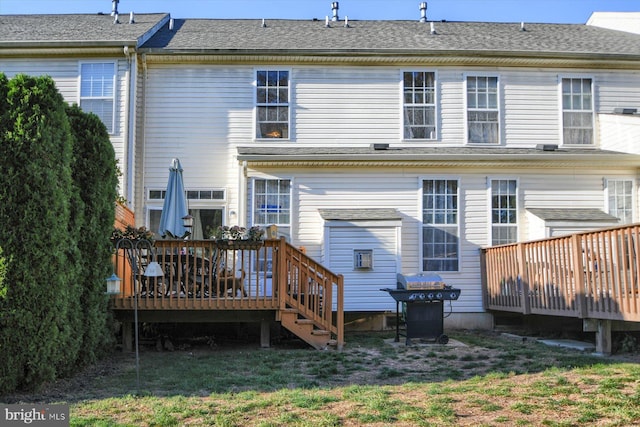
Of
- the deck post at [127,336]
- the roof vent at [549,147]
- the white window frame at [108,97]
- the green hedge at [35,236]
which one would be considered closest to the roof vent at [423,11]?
the roof vent at [549,147]

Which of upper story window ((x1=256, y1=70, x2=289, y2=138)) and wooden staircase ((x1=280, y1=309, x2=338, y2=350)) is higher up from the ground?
upper story window ((x1=256, y1=70, x2=289, y2=138))

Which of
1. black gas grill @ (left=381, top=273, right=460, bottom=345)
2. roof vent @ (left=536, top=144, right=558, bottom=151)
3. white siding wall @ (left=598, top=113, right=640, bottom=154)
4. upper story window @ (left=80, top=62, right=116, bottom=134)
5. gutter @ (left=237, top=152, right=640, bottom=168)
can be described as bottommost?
black gas grill @ (left=381, top=273, right=460, bottom=345)

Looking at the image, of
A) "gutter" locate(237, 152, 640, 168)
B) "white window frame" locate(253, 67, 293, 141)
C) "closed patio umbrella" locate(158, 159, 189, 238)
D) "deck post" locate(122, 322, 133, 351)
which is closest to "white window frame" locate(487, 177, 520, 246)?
"gutter" locate(237, 152, 640, 168)

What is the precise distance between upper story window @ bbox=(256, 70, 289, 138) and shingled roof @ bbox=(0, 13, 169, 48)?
8.90 ft

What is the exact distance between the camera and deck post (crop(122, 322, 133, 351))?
9.22 m

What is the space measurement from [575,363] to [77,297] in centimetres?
591

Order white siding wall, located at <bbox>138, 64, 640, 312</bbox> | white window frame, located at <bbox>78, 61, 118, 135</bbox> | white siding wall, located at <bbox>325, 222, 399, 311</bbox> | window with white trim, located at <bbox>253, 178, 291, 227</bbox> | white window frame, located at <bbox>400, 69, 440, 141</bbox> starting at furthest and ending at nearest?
1. white window frame, located at <bbox>400, 69, 440, 141</bbox>
2. white window frame, located at <bbox>78, 61, 118, 135</bbox>
3. white siding wall, located at <bbox>138, 64, 640, 312</bbox>
4. window with white trim, located at <bbox>253, 178, 291, 227</bbox>
5. white siding wall, located at <bbox>325, 222, 399, 311</bbox>

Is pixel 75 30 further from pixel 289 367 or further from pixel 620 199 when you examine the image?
pixel 620 199

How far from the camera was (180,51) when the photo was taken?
12547 millimetres

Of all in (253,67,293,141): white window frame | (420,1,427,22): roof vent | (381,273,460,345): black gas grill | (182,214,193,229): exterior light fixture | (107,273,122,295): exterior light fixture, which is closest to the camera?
(107,273,122,295): exterior light fixture

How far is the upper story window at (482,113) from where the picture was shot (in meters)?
12.9

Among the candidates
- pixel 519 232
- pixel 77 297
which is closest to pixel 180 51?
pixel 77 297

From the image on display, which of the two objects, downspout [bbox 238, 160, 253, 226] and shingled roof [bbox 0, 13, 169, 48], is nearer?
downspout [bbox 238, 160, 253, 226]

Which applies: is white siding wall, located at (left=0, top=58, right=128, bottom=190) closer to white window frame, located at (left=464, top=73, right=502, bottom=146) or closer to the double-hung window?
the double-hung window
